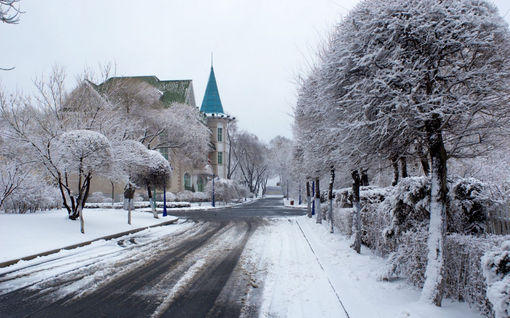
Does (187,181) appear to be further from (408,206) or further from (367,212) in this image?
(408,206)

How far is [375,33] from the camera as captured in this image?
4992 millimetres

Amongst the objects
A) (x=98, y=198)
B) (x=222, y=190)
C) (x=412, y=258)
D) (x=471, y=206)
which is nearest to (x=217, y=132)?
(x=222, y=190)

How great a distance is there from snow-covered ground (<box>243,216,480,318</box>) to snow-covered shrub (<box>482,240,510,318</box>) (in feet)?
3.77

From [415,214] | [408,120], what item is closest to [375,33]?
[408,120]

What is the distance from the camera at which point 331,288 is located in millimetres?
6121

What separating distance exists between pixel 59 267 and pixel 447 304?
8.24m

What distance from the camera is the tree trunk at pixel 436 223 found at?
4695 mm

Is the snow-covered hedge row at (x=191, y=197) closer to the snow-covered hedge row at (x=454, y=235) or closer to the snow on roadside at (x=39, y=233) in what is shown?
the snow on roadside at (x=39, y=233)

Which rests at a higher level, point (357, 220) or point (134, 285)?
point (357, 220)

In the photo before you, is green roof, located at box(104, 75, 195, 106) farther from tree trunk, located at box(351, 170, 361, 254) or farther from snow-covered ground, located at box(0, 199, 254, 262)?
tree trunk, located at box(351, 170, 361, 254)

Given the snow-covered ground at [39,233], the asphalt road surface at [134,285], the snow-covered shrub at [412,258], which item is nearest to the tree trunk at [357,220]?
the snow-covered shrub at [412,258]

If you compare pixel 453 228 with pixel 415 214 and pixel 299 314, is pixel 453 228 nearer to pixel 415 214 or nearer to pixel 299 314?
pixel 415 214

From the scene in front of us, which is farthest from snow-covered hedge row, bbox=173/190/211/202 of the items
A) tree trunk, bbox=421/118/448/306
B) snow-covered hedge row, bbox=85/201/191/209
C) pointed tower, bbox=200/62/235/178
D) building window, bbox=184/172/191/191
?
tree trunk, bbox=421/118/448/306

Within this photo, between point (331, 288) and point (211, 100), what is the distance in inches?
2040
